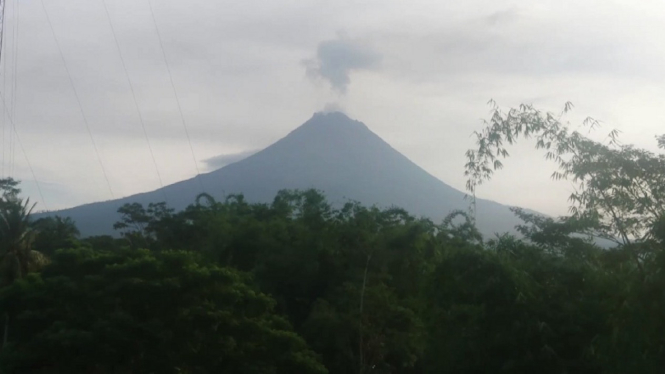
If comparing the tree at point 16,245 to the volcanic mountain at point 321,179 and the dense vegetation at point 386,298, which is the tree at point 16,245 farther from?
the volcanic mountain at point 321,179

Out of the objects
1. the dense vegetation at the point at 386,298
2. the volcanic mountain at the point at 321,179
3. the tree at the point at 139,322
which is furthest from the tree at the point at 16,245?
the volcanic mountain at the point at 321,179

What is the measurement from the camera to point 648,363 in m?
11.6

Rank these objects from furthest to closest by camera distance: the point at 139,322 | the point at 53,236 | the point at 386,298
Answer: the point at 53,236 → the point at 386,298 → the point at 139,322

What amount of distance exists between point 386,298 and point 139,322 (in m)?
9.61

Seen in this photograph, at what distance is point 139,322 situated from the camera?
1772 centimetres

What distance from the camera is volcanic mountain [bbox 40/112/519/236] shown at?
104250 millimetres

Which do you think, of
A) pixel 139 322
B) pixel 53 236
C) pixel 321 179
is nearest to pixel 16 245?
pixel 139 322

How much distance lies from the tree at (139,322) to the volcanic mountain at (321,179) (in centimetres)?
7489

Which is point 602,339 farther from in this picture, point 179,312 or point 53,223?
point 53,223

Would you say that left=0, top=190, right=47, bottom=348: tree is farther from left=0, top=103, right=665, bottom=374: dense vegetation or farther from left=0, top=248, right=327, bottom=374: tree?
left=0, top=248, right=327, bottom=374: tree

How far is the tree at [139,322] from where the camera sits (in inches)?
679

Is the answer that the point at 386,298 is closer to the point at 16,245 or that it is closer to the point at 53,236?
the point at 16,245

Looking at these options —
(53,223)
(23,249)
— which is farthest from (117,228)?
(23,249)

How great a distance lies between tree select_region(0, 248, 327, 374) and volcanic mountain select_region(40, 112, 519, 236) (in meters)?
74.9
